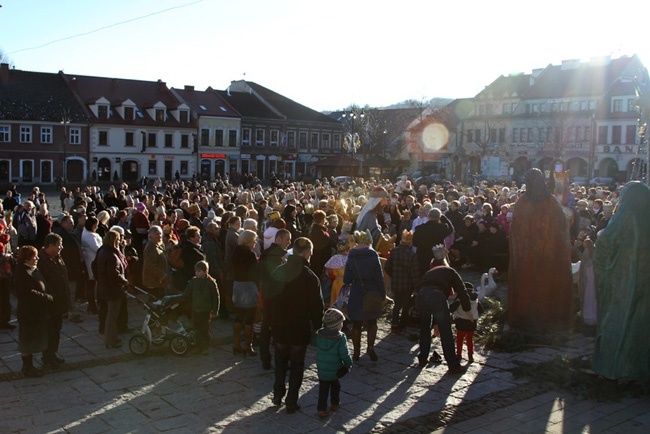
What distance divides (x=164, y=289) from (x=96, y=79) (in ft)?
165

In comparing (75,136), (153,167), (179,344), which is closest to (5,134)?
(75,136)

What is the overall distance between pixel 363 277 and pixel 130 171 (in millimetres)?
51743

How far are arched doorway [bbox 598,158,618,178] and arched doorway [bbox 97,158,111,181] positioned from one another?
133 ft

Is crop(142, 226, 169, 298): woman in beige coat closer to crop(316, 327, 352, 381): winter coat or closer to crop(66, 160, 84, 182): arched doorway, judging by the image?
crop(316, 327, 352, 381): winter coat

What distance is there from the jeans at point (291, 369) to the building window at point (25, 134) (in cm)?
4902

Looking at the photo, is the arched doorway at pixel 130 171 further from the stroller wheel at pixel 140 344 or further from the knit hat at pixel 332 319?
the knit hat at pixel 332 319

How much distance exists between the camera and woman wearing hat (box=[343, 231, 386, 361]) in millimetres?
8844

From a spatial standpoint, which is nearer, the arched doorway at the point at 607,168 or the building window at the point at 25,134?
the building window at the point at 25,134

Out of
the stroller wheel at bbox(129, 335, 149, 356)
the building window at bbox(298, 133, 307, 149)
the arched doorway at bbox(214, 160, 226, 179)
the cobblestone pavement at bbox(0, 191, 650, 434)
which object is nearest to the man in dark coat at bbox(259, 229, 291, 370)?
the cobblestone pavement at bbox(0, 191, 650, 434)

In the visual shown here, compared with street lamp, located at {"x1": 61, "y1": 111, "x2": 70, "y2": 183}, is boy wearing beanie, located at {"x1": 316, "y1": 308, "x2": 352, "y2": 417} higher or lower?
lower

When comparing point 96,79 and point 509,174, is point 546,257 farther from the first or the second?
point 509,174

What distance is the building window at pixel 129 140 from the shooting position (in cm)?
5660

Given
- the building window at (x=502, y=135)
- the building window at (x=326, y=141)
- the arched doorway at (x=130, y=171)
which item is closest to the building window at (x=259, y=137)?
the building window at (x=326, y=141)

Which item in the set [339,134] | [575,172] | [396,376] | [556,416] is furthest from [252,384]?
[339,134]
